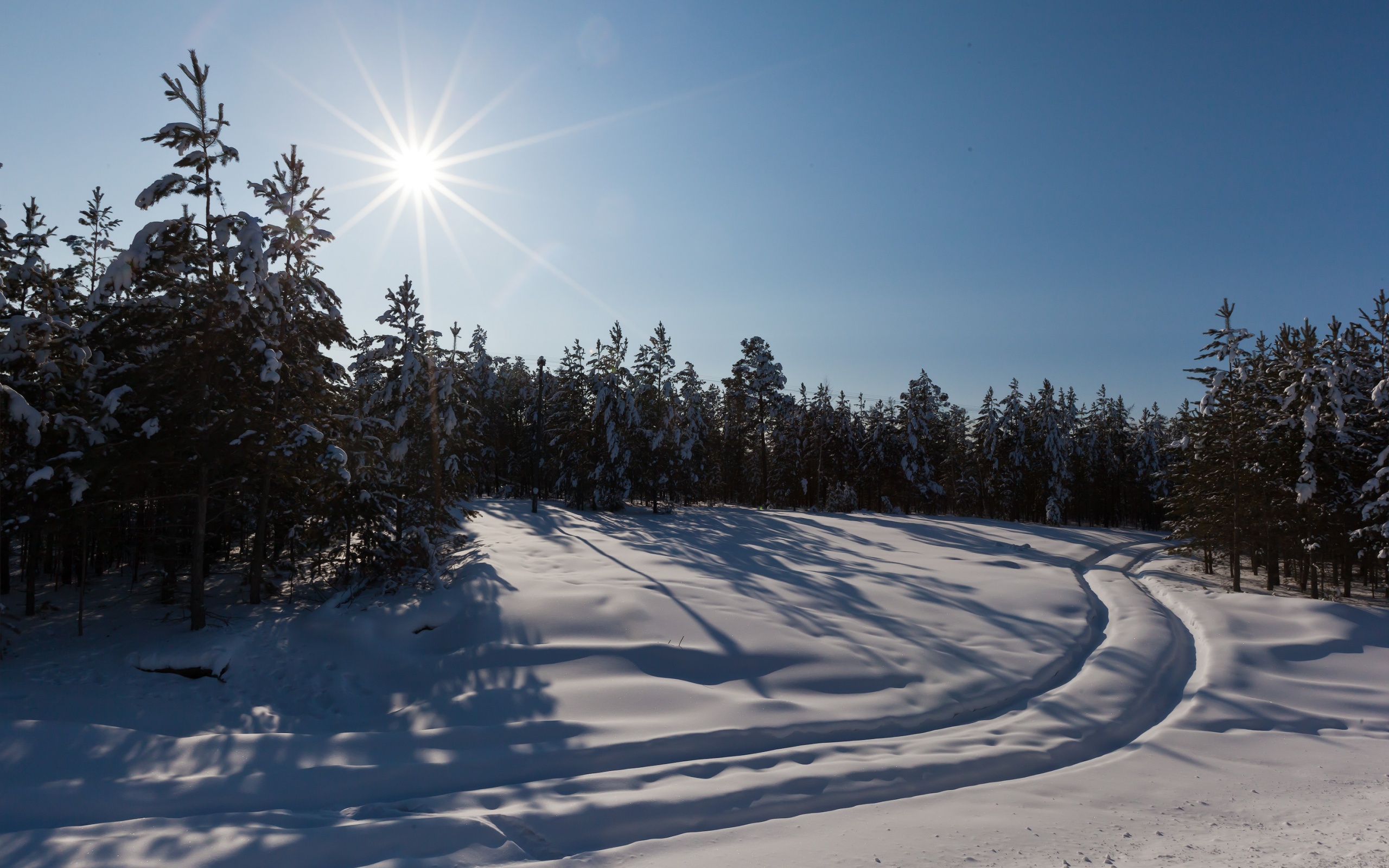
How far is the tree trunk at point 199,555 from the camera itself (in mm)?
12773

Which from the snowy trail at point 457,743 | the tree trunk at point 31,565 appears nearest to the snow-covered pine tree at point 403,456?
the snowy trail at point 457,743

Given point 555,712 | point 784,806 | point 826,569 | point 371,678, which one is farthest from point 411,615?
point 826,569

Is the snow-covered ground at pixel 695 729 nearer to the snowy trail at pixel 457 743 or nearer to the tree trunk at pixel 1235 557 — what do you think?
the snowy trail at pixel 457 743

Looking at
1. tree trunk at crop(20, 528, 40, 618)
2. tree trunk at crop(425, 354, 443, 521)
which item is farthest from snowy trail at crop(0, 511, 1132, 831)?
tree trunk at crop(425, 354, 443, 521)

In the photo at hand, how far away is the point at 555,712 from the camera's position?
30.9 ft

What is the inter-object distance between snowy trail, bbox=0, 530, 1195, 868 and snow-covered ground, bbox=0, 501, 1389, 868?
4cm

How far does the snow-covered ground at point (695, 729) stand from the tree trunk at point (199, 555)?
0.57m

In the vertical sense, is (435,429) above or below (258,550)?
above

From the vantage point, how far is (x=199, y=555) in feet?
42.2

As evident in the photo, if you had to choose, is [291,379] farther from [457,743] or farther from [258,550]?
[457,743]

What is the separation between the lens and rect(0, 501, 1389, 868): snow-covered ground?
20.2ft

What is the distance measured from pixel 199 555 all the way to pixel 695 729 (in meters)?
10.8

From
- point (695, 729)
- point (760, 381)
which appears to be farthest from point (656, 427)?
point (695, 729)

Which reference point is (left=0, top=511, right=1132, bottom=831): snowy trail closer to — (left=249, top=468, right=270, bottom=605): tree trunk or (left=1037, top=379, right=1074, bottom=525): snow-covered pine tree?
(left=249, top=468, right=270, bottom=605): tree trunk
